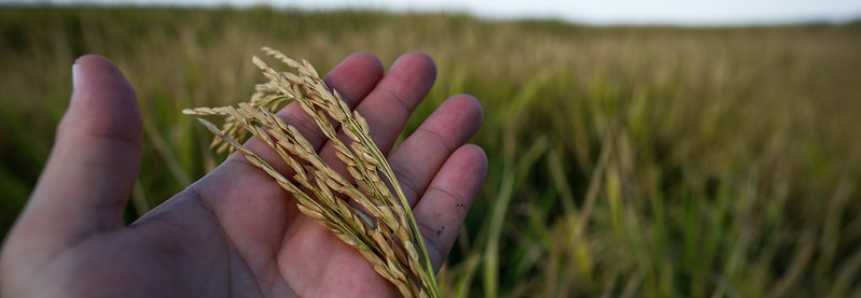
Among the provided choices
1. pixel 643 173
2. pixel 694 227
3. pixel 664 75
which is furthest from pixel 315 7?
pixel 694 227

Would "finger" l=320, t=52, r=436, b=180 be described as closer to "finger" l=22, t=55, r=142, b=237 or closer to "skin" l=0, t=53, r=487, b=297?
"skin" l=0, t=53, r=487, b=297

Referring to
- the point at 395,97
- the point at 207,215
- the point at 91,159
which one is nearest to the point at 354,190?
the point at 207,215

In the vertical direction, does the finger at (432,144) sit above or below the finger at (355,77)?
below

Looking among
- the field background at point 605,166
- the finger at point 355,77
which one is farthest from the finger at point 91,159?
the field background at point 605,166

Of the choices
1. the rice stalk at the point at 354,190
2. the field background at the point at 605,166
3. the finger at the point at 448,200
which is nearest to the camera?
the rice stalk at the point at 354,190

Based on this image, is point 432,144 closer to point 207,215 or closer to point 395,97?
point 395,97

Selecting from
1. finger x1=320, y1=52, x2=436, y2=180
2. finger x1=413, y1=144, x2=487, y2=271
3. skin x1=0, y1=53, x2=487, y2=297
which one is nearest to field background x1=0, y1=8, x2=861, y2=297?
finger x1=413, y1=144, x2=487, y2=271

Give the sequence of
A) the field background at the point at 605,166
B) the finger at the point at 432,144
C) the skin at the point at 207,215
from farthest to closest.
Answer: the field background at the point at 605,166
the finger at the point at 432,144
the skin at the point at 207,215

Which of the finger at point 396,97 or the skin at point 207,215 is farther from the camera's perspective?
the finger at point 396,97

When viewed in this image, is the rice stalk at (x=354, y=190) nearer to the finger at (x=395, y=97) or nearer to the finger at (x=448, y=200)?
the finger at (x=448, y=200)
